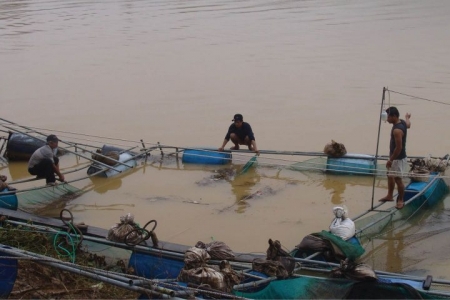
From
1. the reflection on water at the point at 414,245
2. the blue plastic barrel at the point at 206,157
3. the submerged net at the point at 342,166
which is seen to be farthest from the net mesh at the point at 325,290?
the blue plastic barrel at the point at 206,157

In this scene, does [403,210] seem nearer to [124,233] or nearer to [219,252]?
[219,252]

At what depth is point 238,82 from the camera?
16.8m

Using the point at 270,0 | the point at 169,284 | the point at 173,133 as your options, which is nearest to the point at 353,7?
the point at 270,0

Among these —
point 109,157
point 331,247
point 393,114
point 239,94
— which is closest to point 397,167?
point 393,114

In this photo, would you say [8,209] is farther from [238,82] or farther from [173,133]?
[238,82]

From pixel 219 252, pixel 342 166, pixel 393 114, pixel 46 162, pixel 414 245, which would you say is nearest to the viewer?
pixel 219 252

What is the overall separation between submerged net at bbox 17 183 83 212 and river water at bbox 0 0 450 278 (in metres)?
0.23

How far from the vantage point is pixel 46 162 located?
8.98 m

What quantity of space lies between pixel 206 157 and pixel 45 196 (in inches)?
107

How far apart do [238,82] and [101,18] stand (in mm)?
17938

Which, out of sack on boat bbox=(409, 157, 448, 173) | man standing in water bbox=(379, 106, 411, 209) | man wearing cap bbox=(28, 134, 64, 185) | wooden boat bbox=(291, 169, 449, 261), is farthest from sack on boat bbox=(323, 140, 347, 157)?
man wearing cap bbox=(28, 134, 64, 185)

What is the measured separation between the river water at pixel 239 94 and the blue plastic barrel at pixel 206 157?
Answer: 19 cm

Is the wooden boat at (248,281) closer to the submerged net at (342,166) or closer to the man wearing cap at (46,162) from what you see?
the man wearing cap at (46,162)

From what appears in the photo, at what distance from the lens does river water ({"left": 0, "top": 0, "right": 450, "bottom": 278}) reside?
28.1 ft
